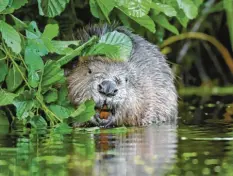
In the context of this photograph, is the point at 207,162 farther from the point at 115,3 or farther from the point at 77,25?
the point at 77,25

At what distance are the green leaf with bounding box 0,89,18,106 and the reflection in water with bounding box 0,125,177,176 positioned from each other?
0.22 m

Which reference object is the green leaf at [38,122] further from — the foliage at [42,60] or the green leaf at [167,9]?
the green leaf at [167,9]

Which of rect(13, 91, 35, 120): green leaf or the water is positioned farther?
rect(13, 91, 35, 120): green leaf

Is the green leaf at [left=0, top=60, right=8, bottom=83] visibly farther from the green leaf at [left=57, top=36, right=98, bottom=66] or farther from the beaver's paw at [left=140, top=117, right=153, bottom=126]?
the beaver's paw at [left=140, top=117, right=153, bottom=126]

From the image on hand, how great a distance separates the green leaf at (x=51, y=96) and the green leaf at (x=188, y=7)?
1314 mm

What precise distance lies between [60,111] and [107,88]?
0.36 m

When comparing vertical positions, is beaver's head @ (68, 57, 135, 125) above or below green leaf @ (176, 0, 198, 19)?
below

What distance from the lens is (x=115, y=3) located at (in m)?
6.83

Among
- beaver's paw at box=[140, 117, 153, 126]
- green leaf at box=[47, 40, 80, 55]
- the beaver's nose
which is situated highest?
green leaf at box=[47, 40, 80, 55]

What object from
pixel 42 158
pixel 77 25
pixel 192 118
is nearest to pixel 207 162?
pixel 42 158

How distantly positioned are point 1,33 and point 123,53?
0.86m

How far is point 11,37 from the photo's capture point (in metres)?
6.30

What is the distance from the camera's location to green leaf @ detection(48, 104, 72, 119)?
6.68 meters

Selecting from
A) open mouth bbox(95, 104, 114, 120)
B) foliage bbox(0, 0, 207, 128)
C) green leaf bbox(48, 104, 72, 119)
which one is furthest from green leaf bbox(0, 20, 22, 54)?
open mouth bbox(95, 104, 114, 120)
